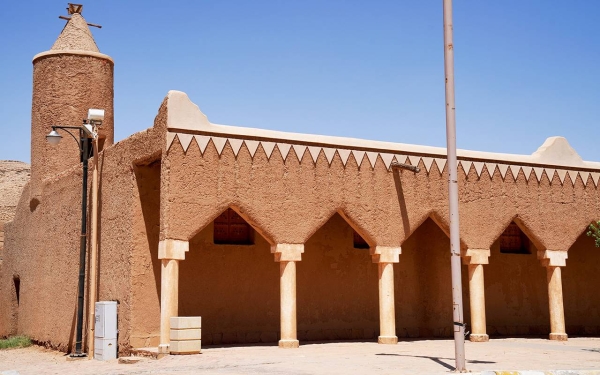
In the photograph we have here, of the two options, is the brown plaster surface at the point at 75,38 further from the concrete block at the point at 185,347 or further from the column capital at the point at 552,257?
the column capital at the point at 552,257

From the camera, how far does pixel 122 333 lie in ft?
48.1

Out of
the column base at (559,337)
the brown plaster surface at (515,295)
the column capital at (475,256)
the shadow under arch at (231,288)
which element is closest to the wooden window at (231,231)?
the shadow under arch at (231,288)

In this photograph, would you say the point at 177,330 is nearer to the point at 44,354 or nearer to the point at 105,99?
the point at 44,354

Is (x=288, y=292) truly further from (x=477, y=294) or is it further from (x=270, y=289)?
(x=477, y=294)

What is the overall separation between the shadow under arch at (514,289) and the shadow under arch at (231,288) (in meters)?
5.64

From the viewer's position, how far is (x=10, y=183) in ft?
108

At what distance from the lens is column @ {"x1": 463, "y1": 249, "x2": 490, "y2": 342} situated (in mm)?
16344

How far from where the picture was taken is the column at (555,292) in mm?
17188

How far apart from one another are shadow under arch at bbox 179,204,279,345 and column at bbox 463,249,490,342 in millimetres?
4141

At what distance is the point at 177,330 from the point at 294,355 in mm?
1952

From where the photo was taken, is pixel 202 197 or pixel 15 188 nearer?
pixel 202 197

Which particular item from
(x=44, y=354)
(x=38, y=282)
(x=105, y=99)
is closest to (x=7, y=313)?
(x=38, y=282)

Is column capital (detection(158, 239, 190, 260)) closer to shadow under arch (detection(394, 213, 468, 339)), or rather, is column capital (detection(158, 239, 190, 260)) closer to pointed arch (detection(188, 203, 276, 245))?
pointed arch (detection(188, 203, 276, 245))

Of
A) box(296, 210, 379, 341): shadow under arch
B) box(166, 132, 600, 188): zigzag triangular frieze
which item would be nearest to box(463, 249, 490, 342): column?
box(166, 132, 600, 188): zigzag triangular frieze
